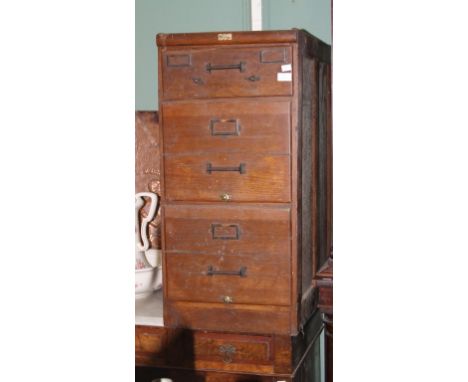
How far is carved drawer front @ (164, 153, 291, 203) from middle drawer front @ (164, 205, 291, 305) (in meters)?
0.04

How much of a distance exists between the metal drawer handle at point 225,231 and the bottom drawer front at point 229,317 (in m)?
0.25

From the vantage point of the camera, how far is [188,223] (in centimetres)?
236

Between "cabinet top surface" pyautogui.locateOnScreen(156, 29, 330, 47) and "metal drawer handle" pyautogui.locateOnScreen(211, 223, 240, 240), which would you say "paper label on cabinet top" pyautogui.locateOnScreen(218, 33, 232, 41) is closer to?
"cabinet top surface" pyautogui.locateOnScreen(156, 29, 330, 47)

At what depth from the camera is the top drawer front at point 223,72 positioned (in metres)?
2.21

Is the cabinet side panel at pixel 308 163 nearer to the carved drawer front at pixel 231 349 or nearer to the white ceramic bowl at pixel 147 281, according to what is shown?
the carved drawer front at pixel 231 349

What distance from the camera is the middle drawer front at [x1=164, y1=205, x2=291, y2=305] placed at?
2.28 m

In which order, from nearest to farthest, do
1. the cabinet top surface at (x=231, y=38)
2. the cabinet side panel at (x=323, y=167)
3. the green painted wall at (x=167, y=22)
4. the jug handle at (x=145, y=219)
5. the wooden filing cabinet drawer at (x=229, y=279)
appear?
the cabinet top surface at (x=231, y=38) < the wooden filing cabinet drawer at (x=229, y=279) < the cabinet side panel at (x=323, y=167) < the jug handle at (x=145, y=219) < the green painted wall at (x=167, y=22)

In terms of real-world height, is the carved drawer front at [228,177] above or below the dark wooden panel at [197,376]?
above

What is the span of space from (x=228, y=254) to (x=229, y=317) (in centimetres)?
23

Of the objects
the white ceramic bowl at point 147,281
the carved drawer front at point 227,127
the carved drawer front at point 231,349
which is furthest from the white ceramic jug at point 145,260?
the carved drawer front at point 227,127

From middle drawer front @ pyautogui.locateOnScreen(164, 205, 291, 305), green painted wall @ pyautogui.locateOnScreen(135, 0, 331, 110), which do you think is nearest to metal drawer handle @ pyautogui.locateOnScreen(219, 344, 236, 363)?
middle drawer front @ pyautogui.locateOnScreen(164, 205, 291, 305)

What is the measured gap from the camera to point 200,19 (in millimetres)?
3051
